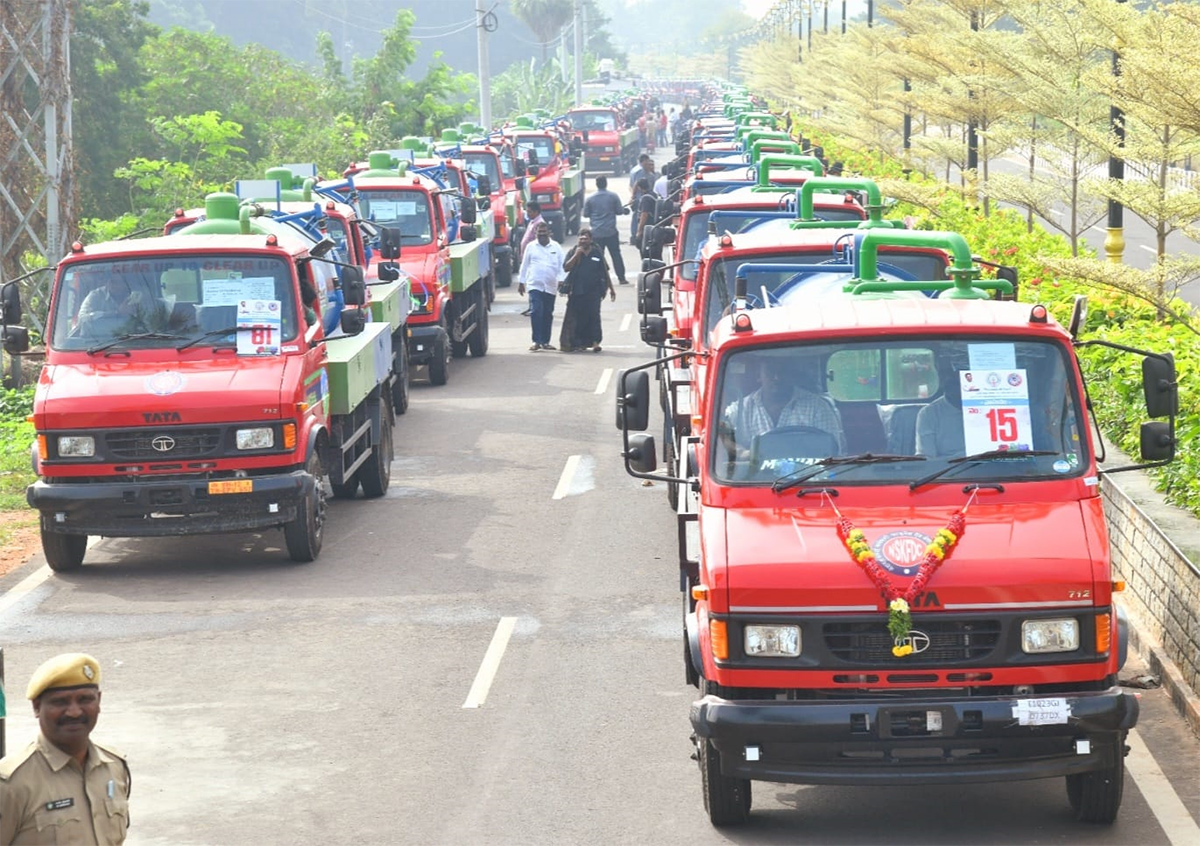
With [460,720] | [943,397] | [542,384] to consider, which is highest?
[943,397]

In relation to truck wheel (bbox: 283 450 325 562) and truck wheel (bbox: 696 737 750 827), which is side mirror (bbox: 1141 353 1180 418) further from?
truck wheel (bbox: 283 450 325 562)

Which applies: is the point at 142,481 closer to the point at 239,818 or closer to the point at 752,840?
the point at 239,818

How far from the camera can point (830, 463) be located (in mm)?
8250

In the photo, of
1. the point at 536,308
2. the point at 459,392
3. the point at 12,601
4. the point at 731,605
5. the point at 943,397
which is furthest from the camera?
the point at 536,308

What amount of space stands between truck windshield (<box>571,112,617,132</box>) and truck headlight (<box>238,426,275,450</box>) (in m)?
49.7

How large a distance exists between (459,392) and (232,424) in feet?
30.8

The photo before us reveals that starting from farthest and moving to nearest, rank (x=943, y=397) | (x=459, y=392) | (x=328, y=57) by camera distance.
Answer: (x=328, y=57), (x=459, y=392), (x=943, y=397)

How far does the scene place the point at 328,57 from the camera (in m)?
53.4

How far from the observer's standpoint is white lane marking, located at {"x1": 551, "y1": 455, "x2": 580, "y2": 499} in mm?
16322

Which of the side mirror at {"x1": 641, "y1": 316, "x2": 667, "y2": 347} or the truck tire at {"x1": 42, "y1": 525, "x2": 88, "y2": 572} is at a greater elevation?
the side mirror at {"x1": 641, "y1": 316, "x2": 667, "y2": 347}

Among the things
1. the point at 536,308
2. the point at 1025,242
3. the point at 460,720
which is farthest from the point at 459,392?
the point at 460,720

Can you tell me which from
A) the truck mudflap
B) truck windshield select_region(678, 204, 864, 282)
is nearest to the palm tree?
truck windshield select_region(678, 204, 864, 282)

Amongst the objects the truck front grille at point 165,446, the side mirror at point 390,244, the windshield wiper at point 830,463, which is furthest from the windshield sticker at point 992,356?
the side mirror at point 390,244

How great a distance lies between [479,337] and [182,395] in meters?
12.5
